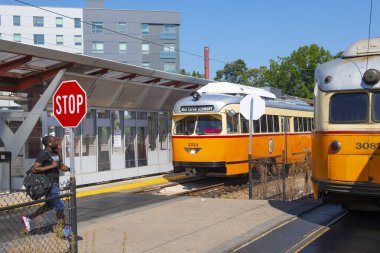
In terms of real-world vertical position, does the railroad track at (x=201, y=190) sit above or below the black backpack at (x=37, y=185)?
below

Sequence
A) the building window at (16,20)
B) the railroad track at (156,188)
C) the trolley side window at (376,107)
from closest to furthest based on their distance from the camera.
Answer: the trolley side window at (376,107), the railroad track at (156,188), the building window at (16,20)

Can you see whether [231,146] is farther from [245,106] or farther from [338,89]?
[338,89]

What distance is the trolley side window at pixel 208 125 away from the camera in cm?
1579

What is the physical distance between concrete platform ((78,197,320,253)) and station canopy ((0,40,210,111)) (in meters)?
5.18

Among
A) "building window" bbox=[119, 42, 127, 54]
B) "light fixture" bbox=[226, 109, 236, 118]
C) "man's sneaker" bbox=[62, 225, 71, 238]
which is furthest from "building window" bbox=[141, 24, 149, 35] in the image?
"man's sneaker" bbox=[62, 225, 71, 238]

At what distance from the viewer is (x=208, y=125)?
1595 centimetres

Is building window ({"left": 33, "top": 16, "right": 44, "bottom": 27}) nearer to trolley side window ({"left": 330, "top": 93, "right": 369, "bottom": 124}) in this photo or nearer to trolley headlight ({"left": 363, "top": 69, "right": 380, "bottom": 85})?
trolley side window ({"left": 330, "top": 93, "right": 369, "bottom": 124})

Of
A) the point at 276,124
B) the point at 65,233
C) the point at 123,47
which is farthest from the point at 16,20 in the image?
the point at 65,233

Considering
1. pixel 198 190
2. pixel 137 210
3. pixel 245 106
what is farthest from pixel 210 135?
pixel 137 210

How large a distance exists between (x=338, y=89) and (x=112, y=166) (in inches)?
433

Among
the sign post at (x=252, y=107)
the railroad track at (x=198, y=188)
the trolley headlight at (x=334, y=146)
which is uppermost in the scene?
the sign post at (x=252, y=107)

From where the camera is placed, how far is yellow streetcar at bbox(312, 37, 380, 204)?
313 inches

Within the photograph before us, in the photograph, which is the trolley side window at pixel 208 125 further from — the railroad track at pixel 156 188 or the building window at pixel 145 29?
the building window at pixel 145 29

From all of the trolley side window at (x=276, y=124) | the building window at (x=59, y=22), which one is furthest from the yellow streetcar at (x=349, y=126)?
the building window at (x=59, y=22)
